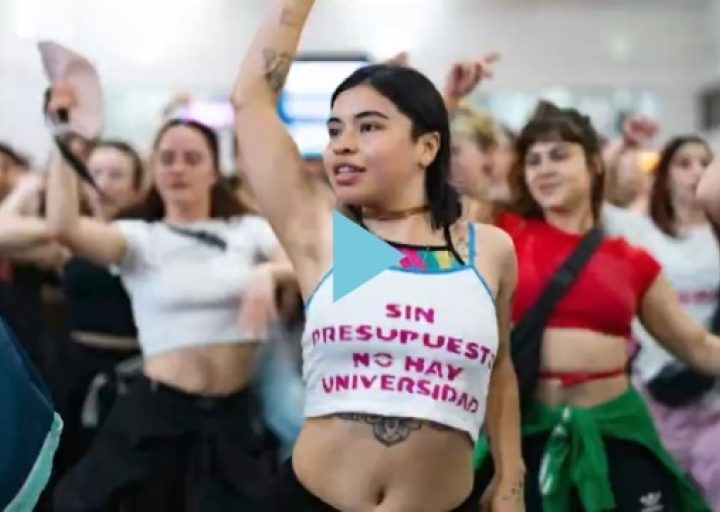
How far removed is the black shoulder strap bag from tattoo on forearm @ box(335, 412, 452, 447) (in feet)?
2.32

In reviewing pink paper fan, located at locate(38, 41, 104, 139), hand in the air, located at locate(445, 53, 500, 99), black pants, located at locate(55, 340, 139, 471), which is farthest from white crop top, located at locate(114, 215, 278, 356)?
hand in the air, located at locate(445, 53, 500, 99)

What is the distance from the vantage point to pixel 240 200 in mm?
3324

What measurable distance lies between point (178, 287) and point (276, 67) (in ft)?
3.16

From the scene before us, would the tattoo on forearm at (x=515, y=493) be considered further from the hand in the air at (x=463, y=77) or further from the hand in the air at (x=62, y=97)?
the hand in the air at (x=62, y=97)

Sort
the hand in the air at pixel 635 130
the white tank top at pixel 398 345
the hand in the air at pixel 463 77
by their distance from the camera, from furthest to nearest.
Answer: the hand in the air at pixel 635 130 < the hand in the air at pixel 463 77 < the white tank top at pixel 398 345

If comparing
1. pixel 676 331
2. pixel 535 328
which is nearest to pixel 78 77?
pixel 535 328

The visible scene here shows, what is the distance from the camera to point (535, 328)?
8.76 feet

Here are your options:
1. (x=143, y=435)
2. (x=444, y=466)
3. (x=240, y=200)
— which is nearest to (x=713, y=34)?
(x=240, y=200)

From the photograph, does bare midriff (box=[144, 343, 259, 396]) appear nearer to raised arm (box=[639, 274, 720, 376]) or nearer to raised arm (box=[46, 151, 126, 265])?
raised arm (box=[46, 151, 126, 265])

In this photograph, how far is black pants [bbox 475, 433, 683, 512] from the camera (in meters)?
2.68

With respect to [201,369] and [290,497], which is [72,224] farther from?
[290,497]

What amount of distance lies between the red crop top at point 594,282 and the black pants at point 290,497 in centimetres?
71

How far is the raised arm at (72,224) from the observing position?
2.85 metres

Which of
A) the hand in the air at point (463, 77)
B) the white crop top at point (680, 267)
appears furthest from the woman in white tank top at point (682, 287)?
the hand in the air at point (463, 77)
